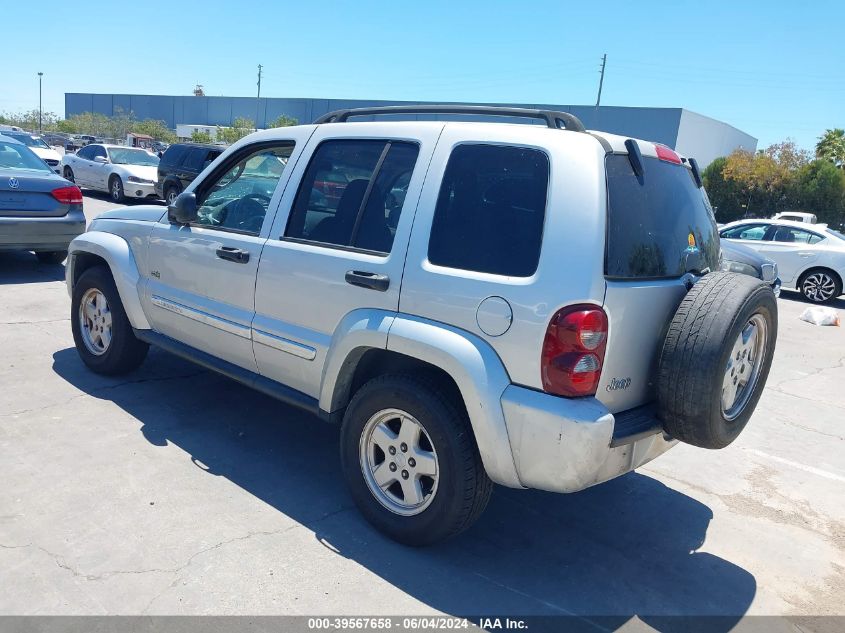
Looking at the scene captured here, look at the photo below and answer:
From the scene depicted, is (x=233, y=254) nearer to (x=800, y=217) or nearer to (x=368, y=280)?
(x=368, y=280)

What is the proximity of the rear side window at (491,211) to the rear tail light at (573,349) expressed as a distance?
272 mm

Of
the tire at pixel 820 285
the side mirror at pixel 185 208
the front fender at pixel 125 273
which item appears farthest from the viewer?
the tire at pixel 820 285

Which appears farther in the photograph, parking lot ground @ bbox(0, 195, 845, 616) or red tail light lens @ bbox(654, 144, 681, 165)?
red tail light lens @ bbox(654, 144, 681, 165)

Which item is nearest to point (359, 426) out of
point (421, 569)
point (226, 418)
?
point (421, 569)

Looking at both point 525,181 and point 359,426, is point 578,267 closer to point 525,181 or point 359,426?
point 525,181

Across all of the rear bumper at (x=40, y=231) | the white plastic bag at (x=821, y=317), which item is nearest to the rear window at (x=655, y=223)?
the rear bumper at (x=40, y=231)

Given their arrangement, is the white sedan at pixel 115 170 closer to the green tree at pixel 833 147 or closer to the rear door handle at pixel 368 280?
the rear door handle at pixel 368 280

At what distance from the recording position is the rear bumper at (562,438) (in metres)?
2.77

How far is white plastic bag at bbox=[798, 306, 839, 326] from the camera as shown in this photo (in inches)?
429

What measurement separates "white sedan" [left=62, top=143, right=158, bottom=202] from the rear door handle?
56.7 feet

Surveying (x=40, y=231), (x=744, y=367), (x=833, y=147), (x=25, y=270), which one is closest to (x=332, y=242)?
(x=744, y=367)

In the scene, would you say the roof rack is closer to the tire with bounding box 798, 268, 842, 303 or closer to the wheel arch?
the wheel arch

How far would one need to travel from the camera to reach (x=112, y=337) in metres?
5.11

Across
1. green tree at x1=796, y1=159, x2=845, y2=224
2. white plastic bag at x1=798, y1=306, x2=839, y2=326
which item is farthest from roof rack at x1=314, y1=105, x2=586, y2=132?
green tree at x1=796, y1=159, x2=845, y2=224
